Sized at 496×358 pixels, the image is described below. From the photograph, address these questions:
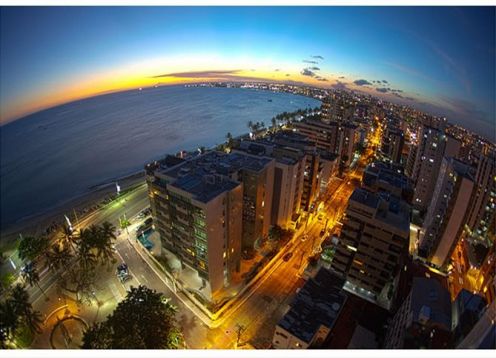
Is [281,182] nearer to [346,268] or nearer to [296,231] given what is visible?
[296,231]

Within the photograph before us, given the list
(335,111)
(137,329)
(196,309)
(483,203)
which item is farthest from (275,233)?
(335,111)

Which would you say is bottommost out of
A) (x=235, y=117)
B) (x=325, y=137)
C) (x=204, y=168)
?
(x=235, y=117)

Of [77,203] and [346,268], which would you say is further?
[77,203]

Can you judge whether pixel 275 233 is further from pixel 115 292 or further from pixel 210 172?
pixel 115 292

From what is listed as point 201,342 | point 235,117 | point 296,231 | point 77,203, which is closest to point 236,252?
point 201,342

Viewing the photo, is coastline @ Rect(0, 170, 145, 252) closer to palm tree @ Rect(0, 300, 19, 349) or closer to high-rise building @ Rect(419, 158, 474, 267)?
palm tree @ Rect(0, 300, 19, 349)

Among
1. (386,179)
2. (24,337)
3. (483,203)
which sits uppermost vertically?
(483,203)

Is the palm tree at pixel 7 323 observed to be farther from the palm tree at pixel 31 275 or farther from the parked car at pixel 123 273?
the parked car at pixel 123 273

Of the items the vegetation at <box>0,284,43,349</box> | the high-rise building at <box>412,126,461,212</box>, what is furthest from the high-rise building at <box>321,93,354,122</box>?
the vegetation at <box>0,284,43,349</box>
